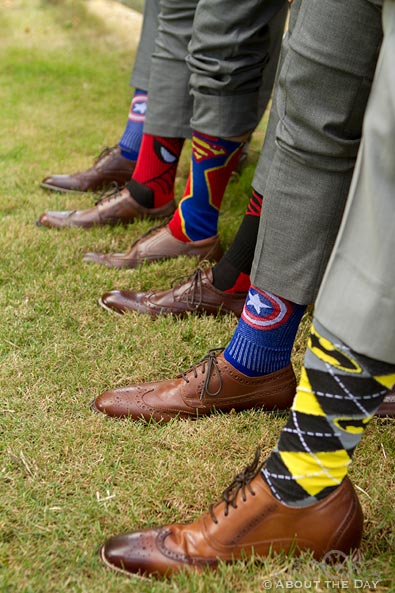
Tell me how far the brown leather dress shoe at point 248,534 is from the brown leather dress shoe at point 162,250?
3.14 ft

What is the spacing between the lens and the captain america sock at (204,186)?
172 centimetres

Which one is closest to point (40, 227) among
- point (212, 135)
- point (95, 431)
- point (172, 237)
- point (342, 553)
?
point (172, 237)

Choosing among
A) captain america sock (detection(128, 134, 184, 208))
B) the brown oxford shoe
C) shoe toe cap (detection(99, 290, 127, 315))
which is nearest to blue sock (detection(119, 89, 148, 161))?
captain america sock (detection(128, 134, 184, 208))

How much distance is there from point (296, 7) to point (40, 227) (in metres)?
1.15

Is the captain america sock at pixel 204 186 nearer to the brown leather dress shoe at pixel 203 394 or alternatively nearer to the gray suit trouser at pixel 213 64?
the gray suit trouser at pixel 213 64

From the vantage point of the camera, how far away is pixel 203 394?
129 centimetres

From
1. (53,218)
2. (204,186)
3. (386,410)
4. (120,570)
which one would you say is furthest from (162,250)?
(120,570)

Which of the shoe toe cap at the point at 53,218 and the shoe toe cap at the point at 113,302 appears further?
the shoe toe cap at the point at 53,218

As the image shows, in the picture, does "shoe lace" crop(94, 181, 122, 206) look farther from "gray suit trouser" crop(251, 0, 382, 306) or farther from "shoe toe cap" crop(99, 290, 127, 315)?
"gray suit trouser" crop(251, 0, 382, 306)

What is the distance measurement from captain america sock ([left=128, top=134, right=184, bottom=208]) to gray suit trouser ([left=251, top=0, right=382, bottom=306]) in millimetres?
862

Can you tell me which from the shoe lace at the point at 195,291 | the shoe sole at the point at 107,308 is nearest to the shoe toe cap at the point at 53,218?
the shoe sole at the point at 107,308

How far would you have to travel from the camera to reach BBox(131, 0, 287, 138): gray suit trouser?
156cm

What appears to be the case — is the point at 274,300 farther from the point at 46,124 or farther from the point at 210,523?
the point at 46,124

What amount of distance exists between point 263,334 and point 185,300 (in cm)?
43
